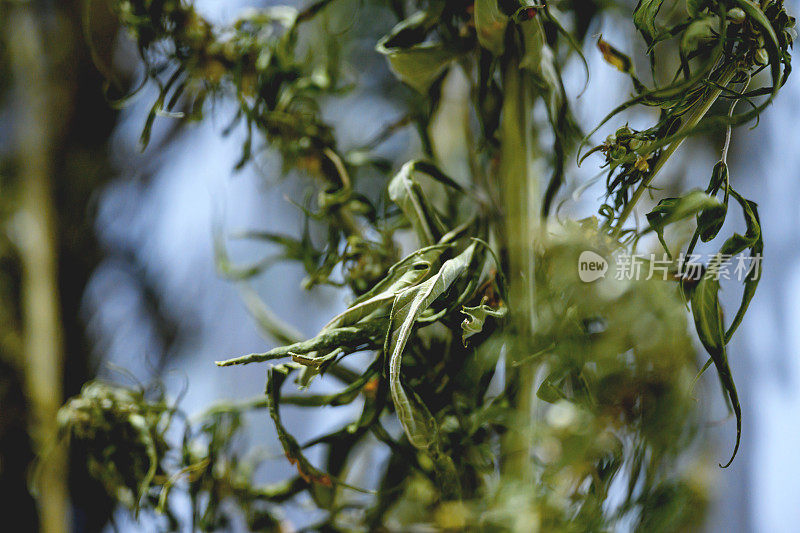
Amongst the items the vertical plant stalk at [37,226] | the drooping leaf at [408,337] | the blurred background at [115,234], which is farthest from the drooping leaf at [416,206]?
the vertical plant stalk at [37,226]

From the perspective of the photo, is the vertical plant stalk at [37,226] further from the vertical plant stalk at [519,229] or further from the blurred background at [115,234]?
the vertical plant stalk at [519,229]

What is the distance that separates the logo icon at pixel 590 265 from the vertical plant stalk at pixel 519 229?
26 millimetres

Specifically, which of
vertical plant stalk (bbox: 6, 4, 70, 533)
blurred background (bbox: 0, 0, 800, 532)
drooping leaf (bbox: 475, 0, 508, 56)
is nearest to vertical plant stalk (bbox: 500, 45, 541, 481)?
drooping leaf (bbox: 475, 0, 508, 56)

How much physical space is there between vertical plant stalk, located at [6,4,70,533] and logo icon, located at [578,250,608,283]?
0.52m

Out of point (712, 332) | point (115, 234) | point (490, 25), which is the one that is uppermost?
point (490, 25)

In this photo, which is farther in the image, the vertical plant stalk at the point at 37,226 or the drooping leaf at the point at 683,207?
the vertical plant stalk at the point at 37,226

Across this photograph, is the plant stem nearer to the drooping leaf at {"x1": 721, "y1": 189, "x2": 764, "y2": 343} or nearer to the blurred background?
the drooping leaf at {"x1": 721, "y1": 189, "x2": 764, "y2": 343}

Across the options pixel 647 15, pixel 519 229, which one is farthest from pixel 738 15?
pixel 519 229

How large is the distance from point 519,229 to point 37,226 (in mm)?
531

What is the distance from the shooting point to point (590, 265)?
0.90 ft

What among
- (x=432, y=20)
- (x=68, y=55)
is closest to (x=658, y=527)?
(x=432, y=20)

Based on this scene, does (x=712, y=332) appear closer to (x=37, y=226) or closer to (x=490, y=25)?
(x=490, y=25)

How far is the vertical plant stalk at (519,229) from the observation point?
0.29 m

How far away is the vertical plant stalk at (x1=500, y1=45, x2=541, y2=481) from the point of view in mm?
287
